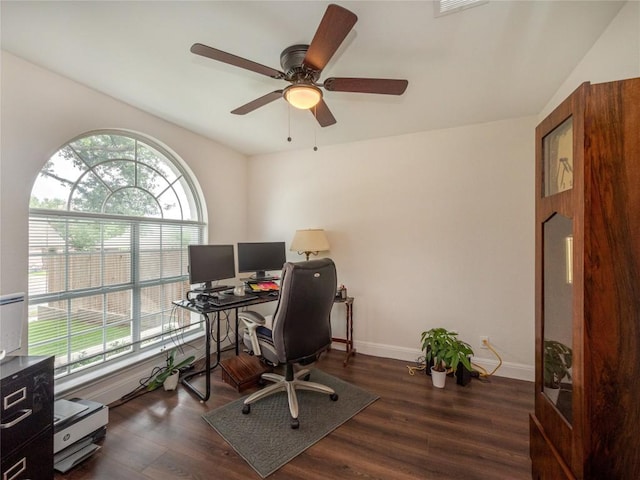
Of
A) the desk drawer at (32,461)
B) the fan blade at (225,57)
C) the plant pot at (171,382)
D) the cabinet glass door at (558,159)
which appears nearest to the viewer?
the cabinet glass door at (558,159)

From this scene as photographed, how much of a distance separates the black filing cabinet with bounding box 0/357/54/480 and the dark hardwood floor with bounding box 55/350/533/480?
320 millimetres

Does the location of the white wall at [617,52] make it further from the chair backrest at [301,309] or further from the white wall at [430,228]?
the chair backrest at [301,309]

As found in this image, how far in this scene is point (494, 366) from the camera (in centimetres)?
265

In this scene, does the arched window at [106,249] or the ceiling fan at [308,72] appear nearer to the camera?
the ceiling fan at [308,72]

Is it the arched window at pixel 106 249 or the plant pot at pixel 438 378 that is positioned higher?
the arched window at pixel 106 249

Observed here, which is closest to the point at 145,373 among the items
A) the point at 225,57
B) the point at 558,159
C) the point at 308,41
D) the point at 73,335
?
the point at 73,335

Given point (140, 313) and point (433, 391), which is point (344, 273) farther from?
point (140, 313)

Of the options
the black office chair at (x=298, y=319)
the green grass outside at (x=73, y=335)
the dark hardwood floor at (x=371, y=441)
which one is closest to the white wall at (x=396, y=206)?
the green grass outside at (x=73, y=335)

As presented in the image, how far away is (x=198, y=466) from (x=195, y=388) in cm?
88

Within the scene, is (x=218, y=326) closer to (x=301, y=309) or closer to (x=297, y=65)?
(x=301, y=309)

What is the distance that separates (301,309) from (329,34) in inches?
62.7

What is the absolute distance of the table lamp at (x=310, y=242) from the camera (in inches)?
120

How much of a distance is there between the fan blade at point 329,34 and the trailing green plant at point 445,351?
2.40 m

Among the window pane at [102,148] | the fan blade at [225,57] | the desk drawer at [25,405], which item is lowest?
the desk drawer at [25,405]
